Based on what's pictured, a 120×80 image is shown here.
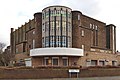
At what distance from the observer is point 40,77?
39844 millimetres

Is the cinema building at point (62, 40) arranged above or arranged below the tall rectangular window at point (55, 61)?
above

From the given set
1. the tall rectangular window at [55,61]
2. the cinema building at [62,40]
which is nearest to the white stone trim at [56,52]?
the cinema building at [62,40]

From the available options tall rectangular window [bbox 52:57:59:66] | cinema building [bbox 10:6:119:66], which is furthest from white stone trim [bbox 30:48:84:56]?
tall rectangular window [bbox 52:57:59:66]

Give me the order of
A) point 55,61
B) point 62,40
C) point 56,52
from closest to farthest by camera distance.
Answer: point 56,52 < point 55,61 < point 62,40

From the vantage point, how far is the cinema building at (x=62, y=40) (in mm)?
56344

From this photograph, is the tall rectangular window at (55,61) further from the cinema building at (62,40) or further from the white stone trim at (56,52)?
the white stone trim at (56,52)

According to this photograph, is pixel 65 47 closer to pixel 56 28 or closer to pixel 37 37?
pixel 56 28

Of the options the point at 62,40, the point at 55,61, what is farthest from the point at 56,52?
the point at 62,40

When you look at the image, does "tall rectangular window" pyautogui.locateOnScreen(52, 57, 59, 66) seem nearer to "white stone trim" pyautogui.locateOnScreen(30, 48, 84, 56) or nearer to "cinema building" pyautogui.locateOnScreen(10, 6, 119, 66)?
"cinema building" pyautogui.locateOnScreen(10, 6, 119, 66)

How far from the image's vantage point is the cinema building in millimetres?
56344

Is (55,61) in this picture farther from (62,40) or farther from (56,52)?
(62,40)

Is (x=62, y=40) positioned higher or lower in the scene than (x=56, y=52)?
higher

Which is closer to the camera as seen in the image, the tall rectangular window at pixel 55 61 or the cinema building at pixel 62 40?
the tall rectangular window at pixel 55 61

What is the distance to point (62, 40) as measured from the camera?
189ft
